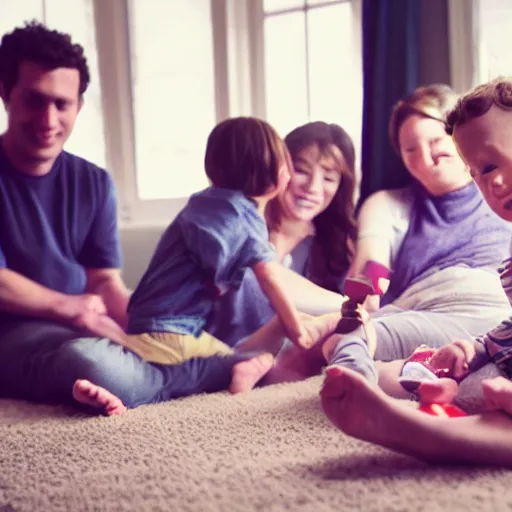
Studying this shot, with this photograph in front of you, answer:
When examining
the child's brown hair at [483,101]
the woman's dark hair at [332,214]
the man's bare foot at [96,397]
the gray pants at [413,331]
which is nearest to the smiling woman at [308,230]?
the woman's dark hair at [332,214]

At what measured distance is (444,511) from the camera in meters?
0.59

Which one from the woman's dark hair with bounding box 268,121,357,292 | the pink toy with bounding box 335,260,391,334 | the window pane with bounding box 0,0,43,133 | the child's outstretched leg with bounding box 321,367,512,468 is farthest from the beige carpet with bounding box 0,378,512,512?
the window pane with bounding box 0,0,43,133

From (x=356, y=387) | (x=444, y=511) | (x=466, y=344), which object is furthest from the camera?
(x=466, y=344)

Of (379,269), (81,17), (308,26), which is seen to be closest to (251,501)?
(379,269)

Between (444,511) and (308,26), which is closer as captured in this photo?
(444,511)

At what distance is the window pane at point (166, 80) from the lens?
1272 millimetres

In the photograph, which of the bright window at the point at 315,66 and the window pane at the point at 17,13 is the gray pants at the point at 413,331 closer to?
the bright window at the point at 315,66

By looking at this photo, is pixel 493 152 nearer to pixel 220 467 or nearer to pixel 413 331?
pixel 413 331

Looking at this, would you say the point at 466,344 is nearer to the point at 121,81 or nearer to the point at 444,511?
the point at 444,511

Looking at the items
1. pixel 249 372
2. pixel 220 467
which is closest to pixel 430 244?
pixel 249 372

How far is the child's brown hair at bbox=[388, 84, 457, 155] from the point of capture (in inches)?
45.9

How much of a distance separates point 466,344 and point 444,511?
36cm

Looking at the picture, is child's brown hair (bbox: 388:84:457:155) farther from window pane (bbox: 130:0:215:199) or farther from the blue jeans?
the blue jeans

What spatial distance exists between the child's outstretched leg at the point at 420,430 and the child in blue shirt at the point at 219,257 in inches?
17.6
